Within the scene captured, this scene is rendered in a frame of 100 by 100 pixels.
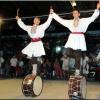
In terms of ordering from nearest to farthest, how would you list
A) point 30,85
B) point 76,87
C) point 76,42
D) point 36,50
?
point 76,87
point 76,42
point 30,85
point 36,50

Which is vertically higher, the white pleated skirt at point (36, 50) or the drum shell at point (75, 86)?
the white pleated skirt at point (36, 50)

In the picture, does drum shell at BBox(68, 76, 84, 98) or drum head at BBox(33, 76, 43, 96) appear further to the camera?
drum head at BBox(33, 76, 43, 96)

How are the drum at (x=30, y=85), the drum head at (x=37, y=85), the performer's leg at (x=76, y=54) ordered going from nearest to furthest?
the performer's leg at (x=76, y=54) → the drum at (x=30, y=85) → the drum head at (x=37, y=85)

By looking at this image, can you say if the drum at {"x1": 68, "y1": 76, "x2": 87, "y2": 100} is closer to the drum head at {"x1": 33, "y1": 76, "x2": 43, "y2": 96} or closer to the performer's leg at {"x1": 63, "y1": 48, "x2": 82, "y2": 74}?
the performer's leg at {"x1": 63, "y1": 48, "x2": 82, "y2": 74}

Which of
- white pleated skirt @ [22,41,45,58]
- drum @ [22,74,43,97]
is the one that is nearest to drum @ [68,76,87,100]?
drum @ [22,74,43,97]

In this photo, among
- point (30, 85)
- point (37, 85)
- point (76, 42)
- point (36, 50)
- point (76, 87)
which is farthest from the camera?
point (37, 85)

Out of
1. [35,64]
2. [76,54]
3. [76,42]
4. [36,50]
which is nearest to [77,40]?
[76,42]

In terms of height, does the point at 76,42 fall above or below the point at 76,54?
above

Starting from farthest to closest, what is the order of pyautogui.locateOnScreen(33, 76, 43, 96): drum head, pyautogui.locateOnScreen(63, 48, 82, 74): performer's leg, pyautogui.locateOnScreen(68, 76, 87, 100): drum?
pyautogui.locateOnScreen(33, 76, 43, 96): drum head < pyautogui.locateOnScreen(63, 48, 82, 74): performer's leg < pyautogui.locateOnScreen(68, 76, 87, 100): drum

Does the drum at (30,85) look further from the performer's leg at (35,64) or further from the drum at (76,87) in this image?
the drum at (76,87)

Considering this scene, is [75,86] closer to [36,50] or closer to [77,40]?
[77,40]

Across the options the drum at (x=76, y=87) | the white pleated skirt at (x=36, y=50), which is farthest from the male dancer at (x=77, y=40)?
the white pleated skirt at (x=36, y=50)

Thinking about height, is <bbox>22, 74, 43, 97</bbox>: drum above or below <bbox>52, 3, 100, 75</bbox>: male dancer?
below

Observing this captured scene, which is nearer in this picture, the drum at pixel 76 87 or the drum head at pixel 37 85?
the drum at pixel 76 87
